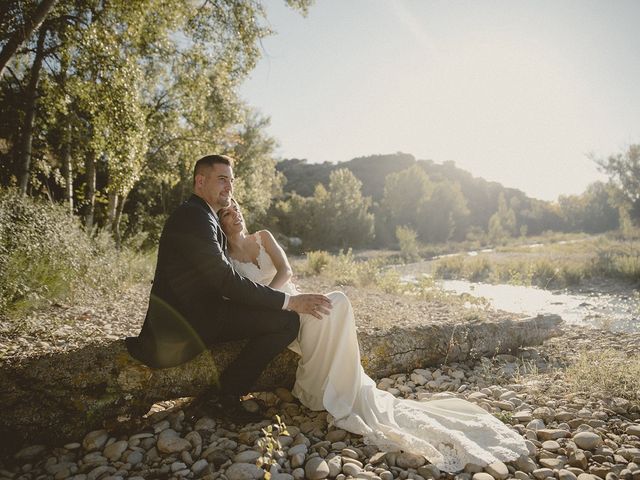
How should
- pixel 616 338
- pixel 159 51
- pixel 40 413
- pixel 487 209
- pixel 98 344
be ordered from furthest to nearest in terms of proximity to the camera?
pixel 487 209 < pixel 159 51 < pixel 616 338 < pixel 98 344 < pixel 40 413

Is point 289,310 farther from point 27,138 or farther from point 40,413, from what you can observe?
point 27,138

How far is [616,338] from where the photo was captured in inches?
255

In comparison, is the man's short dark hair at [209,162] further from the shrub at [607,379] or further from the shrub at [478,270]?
the shrub at [478,270]

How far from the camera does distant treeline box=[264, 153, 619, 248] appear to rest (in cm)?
3475

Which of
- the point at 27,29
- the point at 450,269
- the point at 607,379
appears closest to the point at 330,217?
the point at 450,269

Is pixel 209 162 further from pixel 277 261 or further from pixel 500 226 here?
pixel 500 226

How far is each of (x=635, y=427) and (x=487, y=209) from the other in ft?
317

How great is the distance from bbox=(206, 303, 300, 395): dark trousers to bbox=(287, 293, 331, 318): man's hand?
0.41ft

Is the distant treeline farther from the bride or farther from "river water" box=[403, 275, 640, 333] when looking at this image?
the bride

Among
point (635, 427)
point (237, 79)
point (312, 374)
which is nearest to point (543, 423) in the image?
point (635, 427)

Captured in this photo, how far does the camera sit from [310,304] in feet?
10.2

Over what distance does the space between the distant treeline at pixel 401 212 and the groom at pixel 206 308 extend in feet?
98.2

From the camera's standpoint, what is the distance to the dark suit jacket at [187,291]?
2.86 metres

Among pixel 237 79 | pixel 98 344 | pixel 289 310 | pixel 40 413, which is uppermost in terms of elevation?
pixel 237 79
